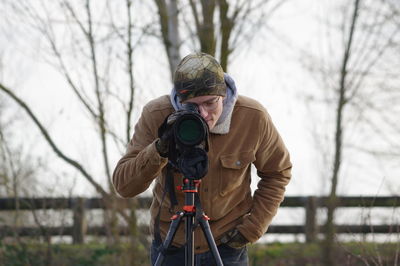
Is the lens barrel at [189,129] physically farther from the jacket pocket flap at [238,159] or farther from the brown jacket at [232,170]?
the jacket pocket flap at [238,159]

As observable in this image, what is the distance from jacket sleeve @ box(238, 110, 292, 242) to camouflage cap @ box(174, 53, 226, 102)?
419 millimetres

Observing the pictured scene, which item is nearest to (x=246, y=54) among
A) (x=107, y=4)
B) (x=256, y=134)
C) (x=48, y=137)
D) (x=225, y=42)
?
(x=225, y=42)

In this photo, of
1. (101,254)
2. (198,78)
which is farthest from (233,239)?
(101,254)

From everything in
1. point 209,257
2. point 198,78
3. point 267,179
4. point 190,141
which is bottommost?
point 209,257

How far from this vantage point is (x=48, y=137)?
7.09m

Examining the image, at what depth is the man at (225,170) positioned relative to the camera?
3416mm

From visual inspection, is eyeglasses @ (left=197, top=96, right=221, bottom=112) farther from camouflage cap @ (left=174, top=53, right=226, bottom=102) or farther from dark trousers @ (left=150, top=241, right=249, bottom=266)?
dark trousers @ (left=150, top=241, right=249, bottom=266)

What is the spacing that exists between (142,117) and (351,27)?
5.39 m

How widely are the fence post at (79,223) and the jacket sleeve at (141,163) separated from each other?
4.49 meters

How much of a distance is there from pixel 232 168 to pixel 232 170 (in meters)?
0.02

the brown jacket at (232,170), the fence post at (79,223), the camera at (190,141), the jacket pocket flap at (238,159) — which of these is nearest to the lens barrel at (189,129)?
the camera at (190,141)

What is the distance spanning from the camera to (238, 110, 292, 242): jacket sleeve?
3.67m

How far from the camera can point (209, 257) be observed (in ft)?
11.8

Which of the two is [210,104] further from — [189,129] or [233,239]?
[233,239]
